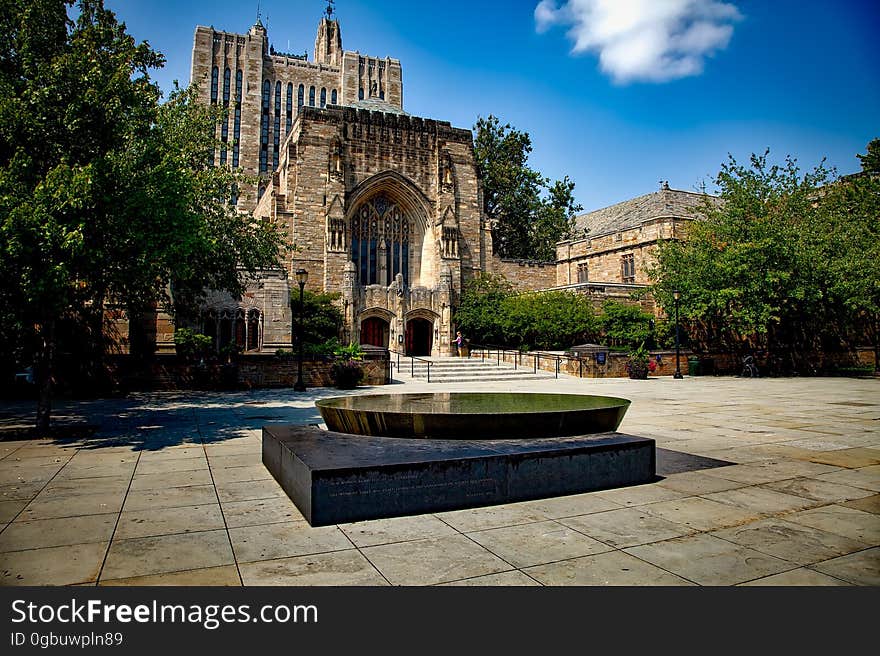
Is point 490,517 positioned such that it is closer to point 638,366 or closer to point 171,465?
point 171,465

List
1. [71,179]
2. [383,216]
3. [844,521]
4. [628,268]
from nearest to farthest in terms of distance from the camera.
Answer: [844,521]
[71,179]
[383,216]
[628,268]

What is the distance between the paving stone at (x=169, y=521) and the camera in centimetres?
448

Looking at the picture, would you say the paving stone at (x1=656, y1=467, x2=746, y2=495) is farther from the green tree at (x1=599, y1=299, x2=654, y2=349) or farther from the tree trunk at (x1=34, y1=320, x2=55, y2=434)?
the green tree at (x1=599, y1=299, x2=654, y2=349)

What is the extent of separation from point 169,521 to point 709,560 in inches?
164

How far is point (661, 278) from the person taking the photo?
92.5 feet

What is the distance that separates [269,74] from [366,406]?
7421 cm

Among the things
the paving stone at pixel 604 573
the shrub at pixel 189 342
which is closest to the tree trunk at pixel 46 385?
the paving stone at pixel 604 573

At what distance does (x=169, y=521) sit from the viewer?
477 cm

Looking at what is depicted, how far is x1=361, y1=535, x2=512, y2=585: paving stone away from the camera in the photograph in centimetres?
355

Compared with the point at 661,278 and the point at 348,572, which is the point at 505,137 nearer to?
the point at 661,278

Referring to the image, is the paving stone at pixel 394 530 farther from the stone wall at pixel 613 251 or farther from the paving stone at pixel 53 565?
the stone wall at pixel 613 251

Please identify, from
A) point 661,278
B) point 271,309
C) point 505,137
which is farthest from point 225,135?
point 661,278

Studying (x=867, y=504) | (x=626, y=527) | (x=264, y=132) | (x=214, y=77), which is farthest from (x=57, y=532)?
(x=214, y=77)

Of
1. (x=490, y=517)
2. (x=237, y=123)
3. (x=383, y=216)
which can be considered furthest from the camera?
(x=237, y=123)
